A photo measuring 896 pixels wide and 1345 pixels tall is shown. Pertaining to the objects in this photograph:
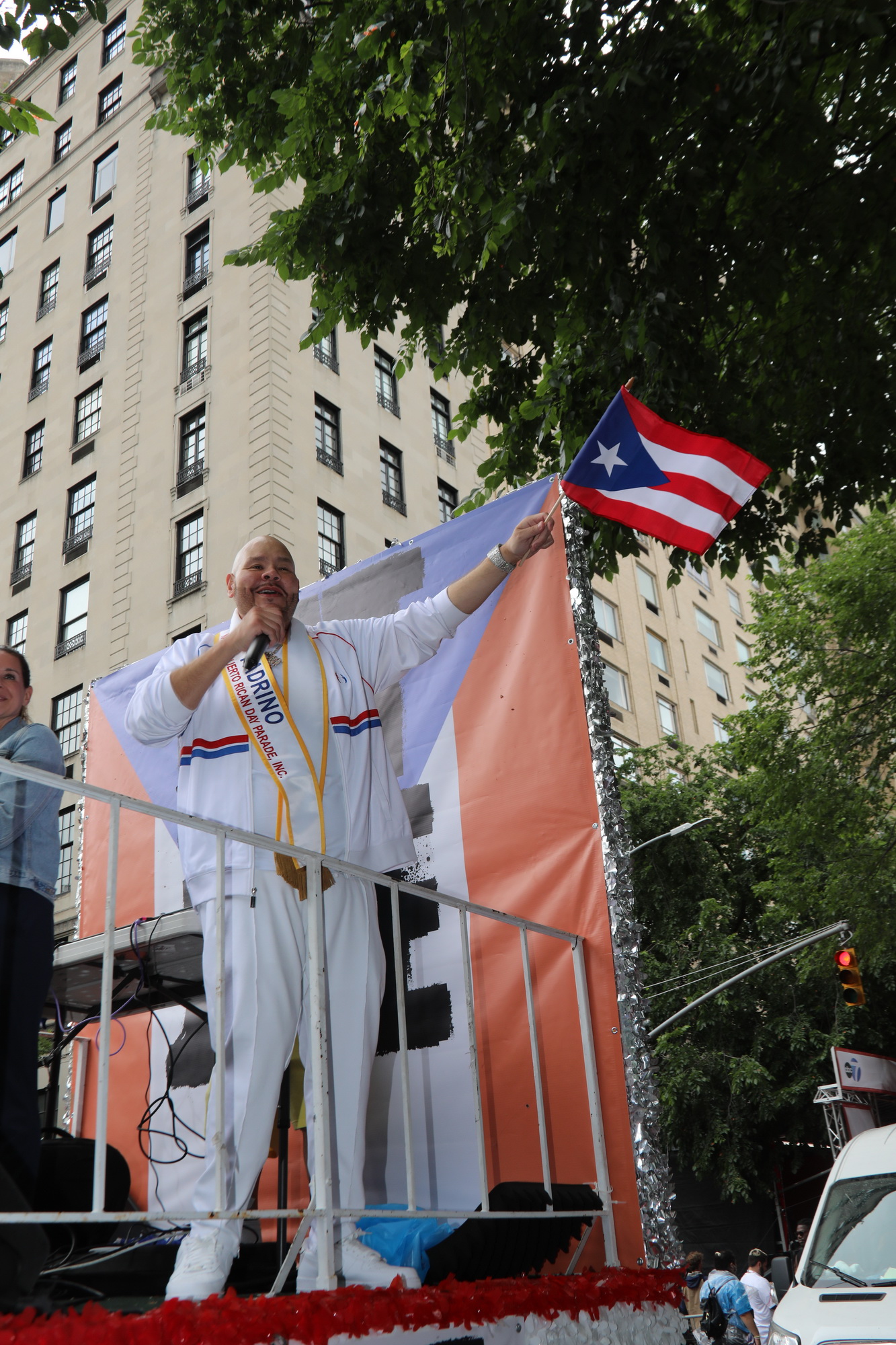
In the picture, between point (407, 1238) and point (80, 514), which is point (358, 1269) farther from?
point (80, 514)

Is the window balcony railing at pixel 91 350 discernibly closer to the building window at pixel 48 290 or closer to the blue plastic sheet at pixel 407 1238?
the building window at pixel 48 290

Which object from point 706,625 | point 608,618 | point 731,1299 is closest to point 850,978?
point 731,1299

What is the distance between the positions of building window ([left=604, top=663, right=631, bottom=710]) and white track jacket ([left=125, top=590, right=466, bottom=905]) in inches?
1189

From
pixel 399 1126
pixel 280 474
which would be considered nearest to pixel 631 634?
pixel 280 474

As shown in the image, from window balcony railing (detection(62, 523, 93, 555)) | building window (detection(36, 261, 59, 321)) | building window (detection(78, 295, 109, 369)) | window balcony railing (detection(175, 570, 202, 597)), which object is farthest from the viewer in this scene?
building window (detection(36, 261, 59, 321))

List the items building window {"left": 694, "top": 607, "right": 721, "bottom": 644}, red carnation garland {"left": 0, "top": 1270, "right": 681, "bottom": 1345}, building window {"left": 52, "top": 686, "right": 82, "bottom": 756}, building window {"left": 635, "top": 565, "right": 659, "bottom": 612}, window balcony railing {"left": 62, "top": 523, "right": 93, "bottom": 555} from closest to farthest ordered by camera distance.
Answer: red carnation garland {"left": 0, "top": 1270, "right": 681, "bottom": 1345}, building window {"left": 52, "top": 686, "right": 82, "bottom": 756}, window balcony railing {"left": 62, "top": 523, "right": 93, "bottom": 555}, building window {"left": 635, "top": 565, "right": 659, "bottom": 612}, building window {"left": 694, "top": 607, "right": 721, "bottom": 644}

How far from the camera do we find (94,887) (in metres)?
7.55

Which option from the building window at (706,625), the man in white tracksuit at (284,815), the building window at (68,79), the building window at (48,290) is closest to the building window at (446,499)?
the building window at (48,290)

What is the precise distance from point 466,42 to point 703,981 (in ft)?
65.8

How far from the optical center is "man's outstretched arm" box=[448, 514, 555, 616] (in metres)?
5.23

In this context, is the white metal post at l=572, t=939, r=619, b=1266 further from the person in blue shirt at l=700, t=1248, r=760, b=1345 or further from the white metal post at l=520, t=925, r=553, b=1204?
the person in blue shirt at l=700, t=1248, r=760, b=1345

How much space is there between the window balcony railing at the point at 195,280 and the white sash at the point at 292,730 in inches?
1073

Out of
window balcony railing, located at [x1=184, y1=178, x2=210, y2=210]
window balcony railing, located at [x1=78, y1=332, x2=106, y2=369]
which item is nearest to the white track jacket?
window balcony railing, located at [x1=184, y1=178, x2=210, y2=210]

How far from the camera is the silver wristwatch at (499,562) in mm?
5223
